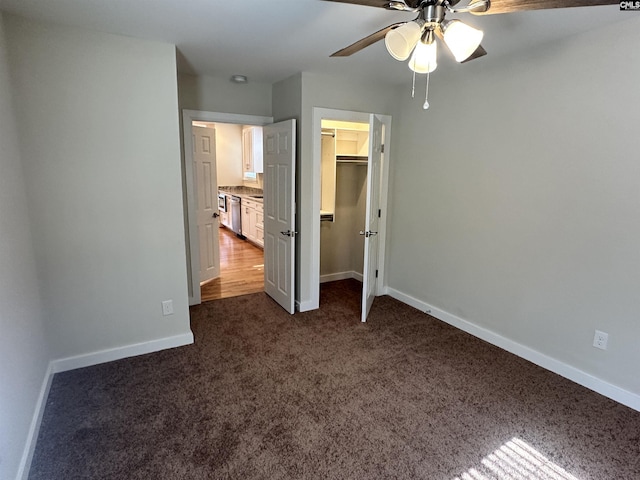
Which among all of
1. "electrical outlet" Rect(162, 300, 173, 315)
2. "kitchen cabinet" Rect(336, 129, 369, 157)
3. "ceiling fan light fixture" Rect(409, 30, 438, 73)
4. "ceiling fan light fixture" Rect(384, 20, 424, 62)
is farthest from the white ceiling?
"electrical outlet" Rect(162, 300, 173, 315)

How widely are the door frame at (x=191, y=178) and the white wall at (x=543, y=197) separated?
1.87m

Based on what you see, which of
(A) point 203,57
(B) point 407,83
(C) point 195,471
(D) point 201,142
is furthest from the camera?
(D) point 201,142

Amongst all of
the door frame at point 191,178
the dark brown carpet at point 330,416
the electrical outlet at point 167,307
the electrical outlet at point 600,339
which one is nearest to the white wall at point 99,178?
the electrical outlet at point 167,307

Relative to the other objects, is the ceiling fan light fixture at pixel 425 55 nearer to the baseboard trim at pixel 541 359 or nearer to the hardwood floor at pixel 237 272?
the baseboard trim at pixel 541 359

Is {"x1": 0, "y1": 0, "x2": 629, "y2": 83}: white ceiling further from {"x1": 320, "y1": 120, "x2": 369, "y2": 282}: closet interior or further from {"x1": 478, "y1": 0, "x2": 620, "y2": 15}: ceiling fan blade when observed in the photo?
{"x1": 320, "y1": 120, "x2": 369, "y2": 282}: closet interior

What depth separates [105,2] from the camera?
1.96 metres

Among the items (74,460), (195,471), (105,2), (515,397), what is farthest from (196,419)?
(105,2)

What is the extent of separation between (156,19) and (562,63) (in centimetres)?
273

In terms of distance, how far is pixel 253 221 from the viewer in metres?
6.61

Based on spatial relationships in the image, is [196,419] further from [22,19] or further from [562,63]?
[562,63]

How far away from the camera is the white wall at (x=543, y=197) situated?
2279 millimetres

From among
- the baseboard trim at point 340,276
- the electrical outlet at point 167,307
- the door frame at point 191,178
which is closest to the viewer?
the electrical outlet at point 167,307

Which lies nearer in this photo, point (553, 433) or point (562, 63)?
point (553, 433)

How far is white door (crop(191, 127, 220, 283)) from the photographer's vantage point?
418cm
